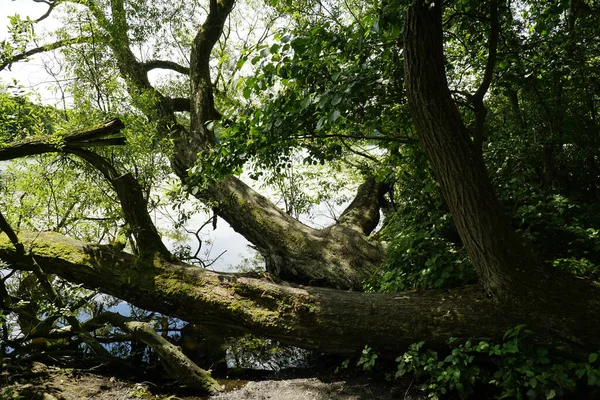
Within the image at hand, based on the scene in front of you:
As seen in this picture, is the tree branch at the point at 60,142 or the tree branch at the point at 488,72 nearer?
the tree branch at the point at 488,72

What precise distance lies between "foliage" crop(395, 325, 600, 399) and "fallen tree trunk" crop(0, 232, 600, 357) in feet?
0.44

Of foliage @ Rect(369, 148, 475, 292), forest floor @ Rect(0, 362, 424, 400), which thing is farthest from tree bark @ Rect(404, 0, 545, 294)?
forest floor @ Rect(0, 362, 424, 400)

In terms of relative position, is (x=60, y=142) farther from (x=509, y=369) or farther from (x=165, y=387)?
(x=509, y=369)

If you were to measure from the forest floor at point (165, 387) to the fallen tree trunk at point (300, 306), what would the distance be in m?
0.31

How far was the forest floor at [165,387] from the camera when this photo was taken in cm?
346

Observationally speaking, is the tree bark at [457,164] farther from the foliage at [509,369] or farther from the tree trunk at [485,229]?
the foliage at [509,369]

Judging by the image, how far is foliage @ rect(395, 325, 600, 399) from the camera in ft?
8.60

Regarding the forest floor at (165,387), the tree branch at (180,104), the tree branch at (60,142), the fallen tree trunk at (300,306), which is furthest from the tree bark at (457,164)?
the tree branch at (180,104)

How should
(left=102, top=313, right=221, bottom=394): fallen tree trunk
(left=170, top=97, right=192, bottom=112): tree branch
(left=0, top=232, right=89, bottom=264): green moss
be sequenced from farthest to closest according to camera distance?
(left=170, top=97, right=192, bottom=112): tree branch < (left=0, top=232, right=89, bottom=264): green moss < (left=102, top=313, right=221, bottom=394): fallen tree trunk

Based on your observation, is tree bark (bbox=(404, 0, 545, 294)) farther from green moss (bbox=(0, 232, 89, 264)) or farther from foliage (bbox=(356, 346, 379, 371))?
green moss (bbox=(0, 232, 89, 264))

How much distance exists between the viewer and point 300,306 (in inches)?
150

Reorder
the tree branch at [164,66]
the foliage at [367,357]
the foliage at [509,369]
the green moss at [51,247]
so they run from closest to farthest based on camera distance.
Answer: the foliage at [509,369], the foliage at [367,357], the green moss at [51,247], the tree branch at [164,66]

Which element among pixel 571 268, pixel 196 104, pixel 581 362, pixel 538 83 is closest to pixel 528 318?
pixel 581 362

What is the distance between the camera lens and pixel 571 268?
3314 mm
